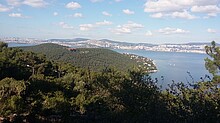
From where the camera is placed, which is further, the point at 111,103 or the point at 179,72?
the point at 179,72

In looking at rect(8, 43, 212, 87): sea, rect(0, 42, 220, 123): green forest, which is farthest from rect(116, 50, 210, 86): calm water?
rect(0, 42, 220, 123): green forest

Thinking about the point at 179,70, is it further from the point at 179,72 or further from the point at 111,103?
the point at 111,103

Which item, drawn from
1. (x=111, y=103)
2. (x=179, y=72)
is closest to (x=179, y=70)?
(x=179, y=72)

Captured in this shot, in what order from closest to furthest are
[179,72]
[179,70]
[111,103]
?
[111,103] → [179,72] → [179,70]

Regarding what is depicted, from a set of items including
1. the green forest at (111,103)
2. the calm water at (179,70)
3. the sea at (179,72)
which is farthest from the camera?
the calm water at (179,70)

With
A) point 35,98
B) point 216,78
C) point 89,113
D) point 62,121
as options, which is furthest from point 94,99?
point 216,78

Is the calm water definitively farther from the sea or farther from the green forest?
the green forest

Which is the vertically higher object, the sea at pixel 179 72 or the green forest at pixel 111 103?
the green forest at pixel 111 103

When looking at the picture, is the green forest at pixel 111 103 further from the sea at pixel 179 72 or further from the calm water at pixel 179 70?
the calm water at pixel 179 70

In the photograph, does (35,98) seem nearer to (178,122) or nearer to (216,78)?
(178,122)

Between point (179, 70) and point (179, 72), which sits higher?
point (179, 72)

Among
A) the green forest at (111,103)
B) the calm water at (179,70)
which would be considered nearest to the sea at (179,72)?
the calm water at (179,70)
